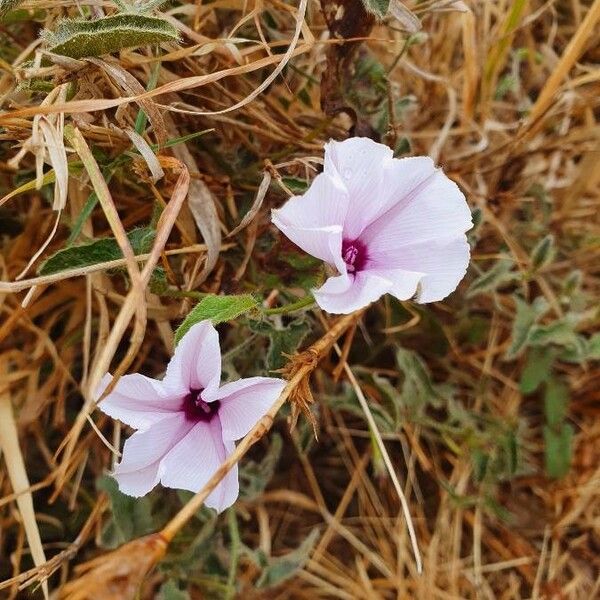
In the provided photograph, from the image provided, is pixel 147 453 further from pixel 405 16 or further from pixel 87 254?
pixel 405 16

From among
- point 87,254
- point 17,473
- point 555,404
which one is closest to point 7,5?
point 87,254

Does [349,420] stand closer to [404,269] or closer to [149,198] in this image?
[149,198]

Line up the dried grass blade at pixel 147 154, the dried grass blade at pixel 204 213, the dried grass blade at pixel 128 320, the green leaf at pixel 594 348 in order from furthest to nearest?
the green leaf at pixel 594 348 → the dried grass blade at pixel 204 213 → the dried grass blade at pixel 147 154 → the dried grass blade at pixel 128 320

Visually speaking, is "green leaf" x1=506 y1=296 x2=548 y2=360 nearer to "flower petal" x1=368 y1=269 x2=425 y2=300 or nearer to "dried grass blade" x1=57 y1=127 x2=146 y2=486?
"flower petal" x1=368 y1=269 x2=425 y2=300

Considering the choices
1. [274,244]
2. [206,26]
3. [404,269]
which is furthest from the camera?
[206,26]

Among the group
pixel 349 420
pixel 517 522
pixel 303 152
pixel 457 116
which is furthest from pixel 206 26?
pixel 517 522

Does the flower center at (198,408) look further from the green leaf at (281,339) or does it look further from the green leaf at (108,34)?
the green leaf at (108,34)

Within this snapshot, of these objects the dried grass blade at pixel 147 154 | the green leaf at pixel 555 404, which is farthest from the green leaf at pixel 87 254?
the green leaf at pixel 555 404

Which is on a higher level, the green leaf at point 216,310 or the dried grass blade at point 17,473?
the green leaf at point 216,310
